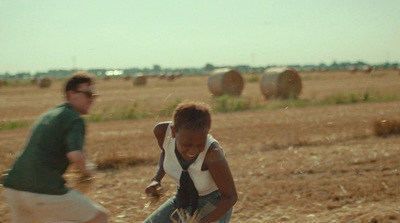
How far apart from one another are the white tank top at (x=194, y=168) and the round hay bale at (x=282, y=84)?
22065 millimetres

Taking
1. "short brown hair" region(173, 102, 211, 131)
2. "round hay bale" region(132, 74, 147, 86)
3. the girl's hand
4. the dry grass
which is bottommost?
the dry grass

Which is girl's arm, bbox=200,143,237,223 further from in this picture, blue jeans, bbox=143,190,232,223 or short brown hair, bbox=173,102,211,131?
short brown hair, bbox=173,102,211,131

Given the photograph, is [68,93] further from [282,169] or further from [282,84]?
[282,84]

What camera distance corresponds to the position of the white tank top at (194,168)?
340cm

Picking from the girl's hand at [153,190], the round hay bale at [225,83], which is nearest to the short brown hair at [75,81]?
the girl's hand at [153,190]

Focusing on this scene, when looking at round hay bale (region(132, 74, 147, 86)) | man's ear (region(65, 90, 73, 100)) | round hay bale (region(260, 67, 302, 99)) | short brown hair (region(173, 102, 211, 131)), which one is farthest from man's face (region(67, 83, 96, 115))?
round hay bale (region(132, 74, 147, 86))

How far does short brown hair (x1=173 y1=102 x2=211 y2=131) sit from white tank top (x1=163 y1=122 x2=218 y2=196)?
0.61ft

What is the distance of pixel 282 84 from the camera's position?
25.9m

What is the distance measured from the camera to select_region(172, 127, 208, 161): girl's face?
3230mm

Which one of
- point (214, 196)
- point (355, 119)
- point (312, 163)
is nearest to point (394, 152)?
point (312, 163)

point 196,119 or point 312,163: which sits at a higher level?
point 196,119

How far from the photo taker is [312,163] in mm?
8688

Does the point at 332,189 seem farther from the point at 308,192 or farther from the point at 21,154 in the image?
the point at 21,154

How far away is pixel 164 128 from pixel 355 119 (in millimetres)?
11598
